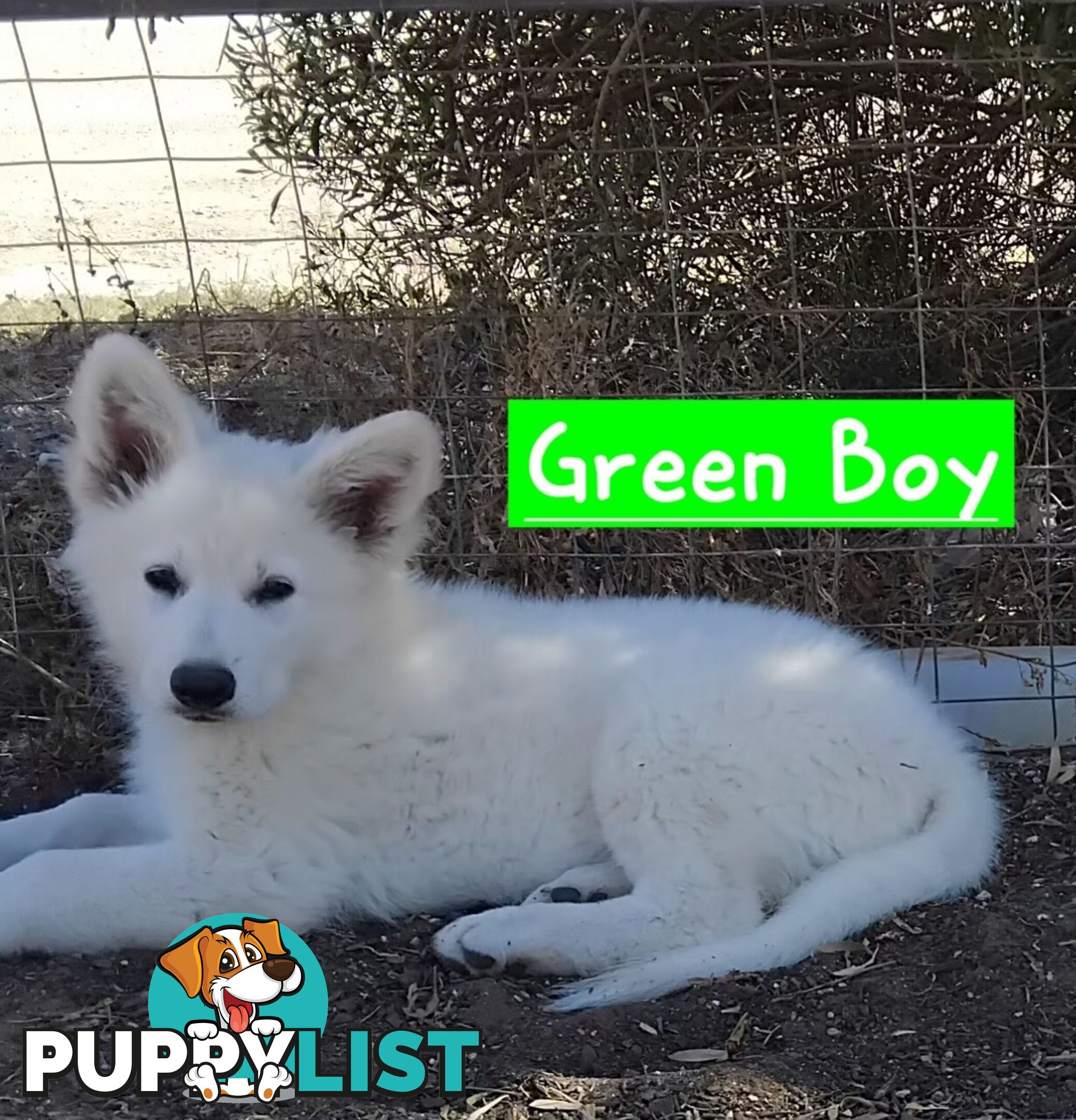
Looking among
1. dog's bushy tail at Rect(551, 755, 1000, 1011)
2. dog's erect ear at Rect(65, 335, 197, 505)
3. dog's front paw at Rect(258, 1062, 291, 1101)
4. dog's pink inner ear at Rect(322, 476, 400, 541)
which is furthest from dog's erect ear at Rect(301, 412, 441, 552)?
dog's front paw at Rect(258, 1062, 291, 1101)

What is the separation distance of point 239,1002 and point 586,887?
0.87 m

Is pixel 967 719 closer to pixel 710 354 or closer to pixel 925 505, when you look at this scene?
pixel 925 505

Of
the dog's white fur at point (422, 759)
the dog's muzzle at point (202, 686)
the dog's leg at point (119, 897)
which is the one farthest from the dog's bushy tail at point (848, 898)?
the dog's muzzle at point (202, 686)

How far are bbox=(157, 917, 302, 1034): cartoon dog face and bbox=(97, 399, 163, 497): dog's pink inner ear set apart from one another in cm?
95

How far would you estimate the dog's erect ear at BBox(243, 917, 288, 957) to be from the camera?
8.44 ft

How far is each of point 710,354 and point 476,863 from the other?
2.28 metres

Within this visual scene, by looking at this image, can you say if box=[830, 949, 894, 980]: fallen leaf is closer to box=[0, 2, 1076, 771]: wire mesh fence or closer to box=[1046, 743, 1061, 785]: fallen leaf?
box=[1046, 743, 1061, 785]: fallen leaf

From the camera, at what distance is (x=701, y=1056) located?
2312 millimetres

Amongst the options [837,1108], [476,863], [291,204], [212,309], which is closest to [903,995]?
[837,1108]

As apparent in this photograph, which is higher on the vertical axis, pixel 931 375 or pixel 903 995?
pixel 931 375

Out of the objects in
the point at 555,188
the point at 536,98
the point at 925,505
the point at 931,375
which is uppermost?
the point at 536,98

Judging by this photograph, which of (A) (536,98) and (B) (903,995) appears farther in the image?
(A) (536,98)

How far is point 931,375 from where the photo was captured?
480 centimetres

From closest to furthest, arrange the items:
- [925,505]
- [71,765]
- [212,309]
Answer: [71,765] < [925,505] < [212,309]
